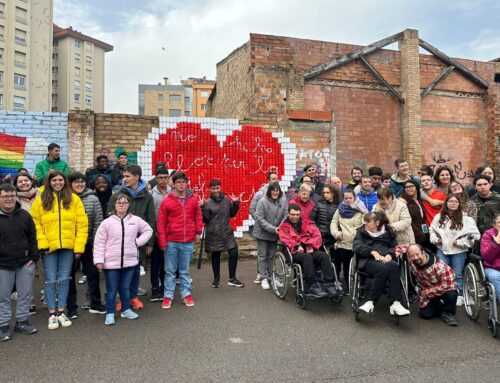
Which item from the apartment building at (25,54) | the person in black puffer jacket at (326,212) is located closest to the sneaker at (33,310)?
the person in black puffer jacket at (326,212)

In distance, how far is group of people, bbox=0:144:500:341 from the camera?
4008mm

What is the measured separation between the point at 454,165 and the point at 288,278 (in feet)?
33.0

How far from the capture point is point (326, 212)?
5.41 m

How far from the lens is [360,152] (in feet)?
37.5

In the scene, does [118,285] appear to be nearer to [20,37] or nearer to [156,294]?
[156,294]

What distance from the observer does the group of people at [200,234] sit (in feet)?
13.1

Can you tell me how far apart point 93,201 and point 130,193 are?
49 centimetres

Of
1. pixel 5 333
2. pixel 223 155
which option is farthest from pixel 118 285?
pixel 223 155

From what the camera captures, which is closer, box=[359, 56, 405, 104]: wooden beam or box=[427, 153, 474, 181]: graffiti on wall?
box=[359, 56, 405, 104]: wooden beam

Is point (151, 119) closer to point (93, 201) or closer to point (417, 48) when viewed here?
point (93, 201)

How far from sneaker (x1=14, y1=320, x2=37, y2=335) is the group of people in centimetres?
1

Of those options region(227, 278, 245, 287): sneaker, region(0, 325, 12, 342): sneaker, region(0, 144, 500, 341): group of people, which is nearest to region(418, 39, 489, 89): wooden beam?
region(0, 144, 500, 341): group of people

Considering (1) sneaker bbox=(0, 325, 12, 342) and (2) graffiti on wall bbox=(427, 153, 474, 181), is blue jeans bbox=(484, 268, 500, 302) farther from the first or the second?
(2) graffiti on wall bbox=(427, 153, 474, 181)

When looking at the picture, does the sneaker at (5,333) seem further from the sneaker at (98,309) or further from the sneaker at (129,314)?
the sneaker at (129,314)
